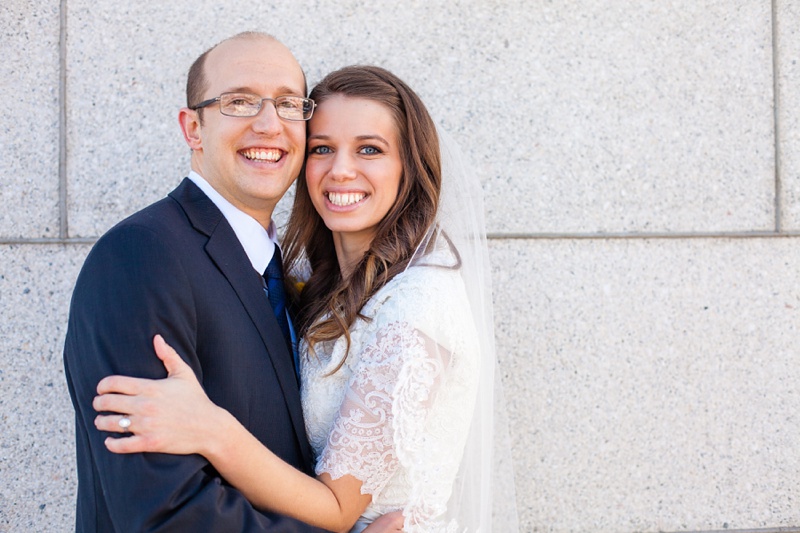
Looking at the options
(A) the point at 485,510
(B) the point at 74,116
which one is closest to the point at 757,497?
(A) the point at 485,510

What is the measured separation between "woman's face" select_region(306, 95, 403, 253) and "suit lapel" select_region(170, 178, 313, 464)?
16.3 inches

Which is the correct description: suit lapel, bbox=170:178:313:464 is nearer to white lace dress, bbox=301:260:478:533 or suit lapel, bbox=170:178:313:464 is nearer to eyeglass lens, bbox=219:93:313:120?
white lace dress, bbox=301:260:478:533

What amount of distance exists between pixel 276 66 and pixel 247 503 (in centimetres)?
131

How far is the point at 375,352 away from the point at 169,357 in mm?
558

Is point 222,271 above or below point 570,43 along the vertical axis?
below

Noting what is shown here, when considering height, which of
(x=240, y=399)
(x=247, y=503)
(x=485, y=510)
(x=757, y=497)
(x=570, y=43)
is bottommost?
(x=757, y=497)

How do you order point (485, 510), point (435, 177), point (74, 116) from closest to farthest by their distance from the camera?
point (485, 510)
point (435, 177)
point (74, 116)

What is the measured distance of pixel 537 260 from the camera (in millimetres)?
2961


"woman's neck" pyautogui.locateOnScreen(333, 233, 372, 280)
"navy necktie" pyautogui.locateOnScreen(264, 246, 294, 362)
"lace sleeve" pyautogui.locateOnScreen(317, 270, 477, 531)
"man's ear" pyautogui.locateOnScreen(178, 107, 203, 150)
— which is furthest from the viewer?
"woman's neck" pyautogui.locateOnScreen(333, 233, 372, 280)

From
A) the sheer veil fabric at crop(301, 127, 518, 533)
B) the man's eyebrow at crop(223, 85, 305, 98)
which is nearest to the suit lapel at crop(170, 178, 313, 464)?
the sheer veil fabric at crop(301, 127, 518, 533)

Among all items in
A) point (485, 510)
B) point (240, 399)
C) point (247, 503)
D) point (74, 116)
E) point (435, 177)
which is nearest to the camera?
point (247, 503)

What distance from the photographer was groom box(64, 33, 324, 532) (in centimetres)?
146

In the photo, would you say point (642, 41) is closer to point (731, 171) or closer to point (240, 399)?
point (731, 171)

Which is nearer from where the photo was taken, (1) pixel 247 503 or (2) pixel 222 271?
(1) pixel 247 503
